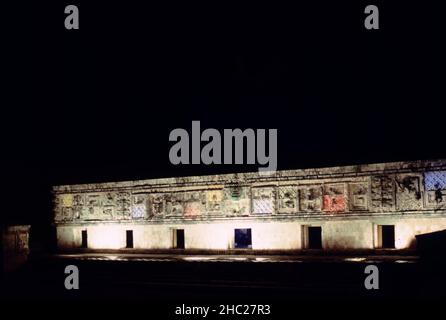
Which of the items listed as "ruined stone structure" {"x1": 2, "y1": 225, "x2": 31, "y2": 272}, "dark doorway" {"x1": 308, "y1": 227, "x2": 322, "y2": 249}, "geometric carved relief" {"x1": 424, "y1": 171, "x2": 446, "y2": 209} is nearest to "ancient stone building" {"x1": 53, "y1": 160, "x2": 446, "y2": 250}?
"geometric carved relief" {"x1": 424, "y1": 171, "x2": 446, "y2": 209}

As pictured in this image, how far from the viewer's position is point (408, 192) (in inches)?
506

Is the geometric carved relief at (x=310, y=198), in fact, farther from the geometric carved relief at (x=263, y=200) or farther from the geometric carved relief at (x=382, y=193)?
the geometric carved relief at (x=382, y=193)

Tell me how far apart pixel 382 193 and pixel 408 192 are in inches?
27.7

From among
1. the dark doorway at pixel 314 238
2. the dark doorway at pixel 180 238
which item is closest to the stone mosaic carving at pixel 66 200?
the dark doorway at pixel 180 238

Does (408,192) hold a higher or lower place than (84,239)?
higher

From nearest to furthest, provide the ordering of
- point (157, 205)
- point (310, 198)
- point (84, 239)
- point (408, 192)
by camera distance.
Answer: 1. point (408, 192)
2. point (310, 198)
3. point (157, 205)
4. point (84, 239)

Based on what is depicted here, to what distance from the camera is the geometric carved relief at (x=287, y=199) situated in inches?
564

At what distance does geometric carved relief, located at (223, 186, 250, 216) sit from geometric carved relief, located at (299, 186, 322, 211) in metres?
1.81

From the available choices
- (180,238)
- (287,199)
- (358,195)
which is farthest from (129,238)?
(358,195)

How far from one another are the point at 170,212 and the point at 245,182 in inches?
121

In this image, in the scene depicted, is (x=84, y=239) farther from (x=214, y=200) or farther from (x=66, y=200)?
(x=214, y=200)

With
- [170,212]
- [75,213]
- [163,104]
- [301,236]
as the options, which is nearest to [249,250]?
[301,236]

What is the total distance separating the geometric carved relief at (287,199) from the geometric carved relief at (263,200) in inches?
9.4

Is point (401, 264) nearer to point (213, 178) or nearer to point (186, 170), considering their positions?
point (213, 178)
